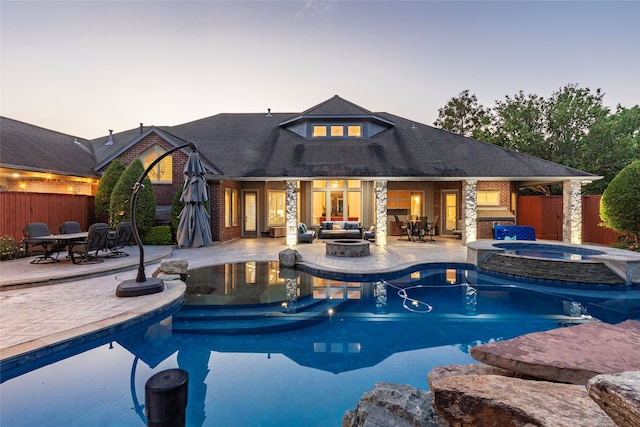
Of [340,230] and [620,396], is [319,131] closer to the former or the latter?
[340,230]

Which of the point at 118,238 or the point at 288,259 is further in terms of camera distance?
the point at 118,238

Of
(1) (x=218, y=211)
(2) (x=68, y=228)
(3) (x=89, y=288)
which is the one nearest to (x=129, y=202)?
(2) (x=68, y=228)

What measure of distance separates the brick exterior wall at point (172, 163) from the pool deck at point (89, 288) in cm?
312

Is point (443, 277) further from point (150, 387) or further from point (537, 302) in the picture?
point (150, 387)

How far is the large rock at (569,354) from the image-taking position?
238 centimetres

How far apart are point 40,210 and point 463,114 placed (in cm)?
3753

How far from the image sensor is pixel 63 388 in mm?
3678

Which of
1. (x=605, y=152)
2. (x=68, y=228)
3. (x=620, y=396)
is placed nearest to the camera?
(x=620, y=396)

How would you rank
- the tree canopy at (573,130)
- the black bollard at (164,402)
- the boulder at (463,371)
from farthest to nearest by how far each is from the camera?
1. the tree canopy at (573,130)
2. the boulder at (463,371)
3. the black bollard at (164,402)

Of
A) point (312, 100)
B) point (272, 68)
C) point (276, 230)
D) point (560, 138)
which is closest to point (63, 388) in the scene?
point (276, 230)

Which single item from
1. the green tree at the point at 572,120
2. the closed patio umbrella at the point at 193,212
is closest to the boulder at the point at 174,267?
the closed patio umbrella at the point at 193,212

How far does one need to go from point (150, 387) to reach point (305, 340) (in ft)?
11.0

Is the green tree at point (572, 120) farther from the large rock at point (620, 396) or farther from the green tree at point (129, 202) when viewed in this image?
the green tree at point (129, 202)

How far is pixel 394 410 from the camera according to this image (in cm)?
247
